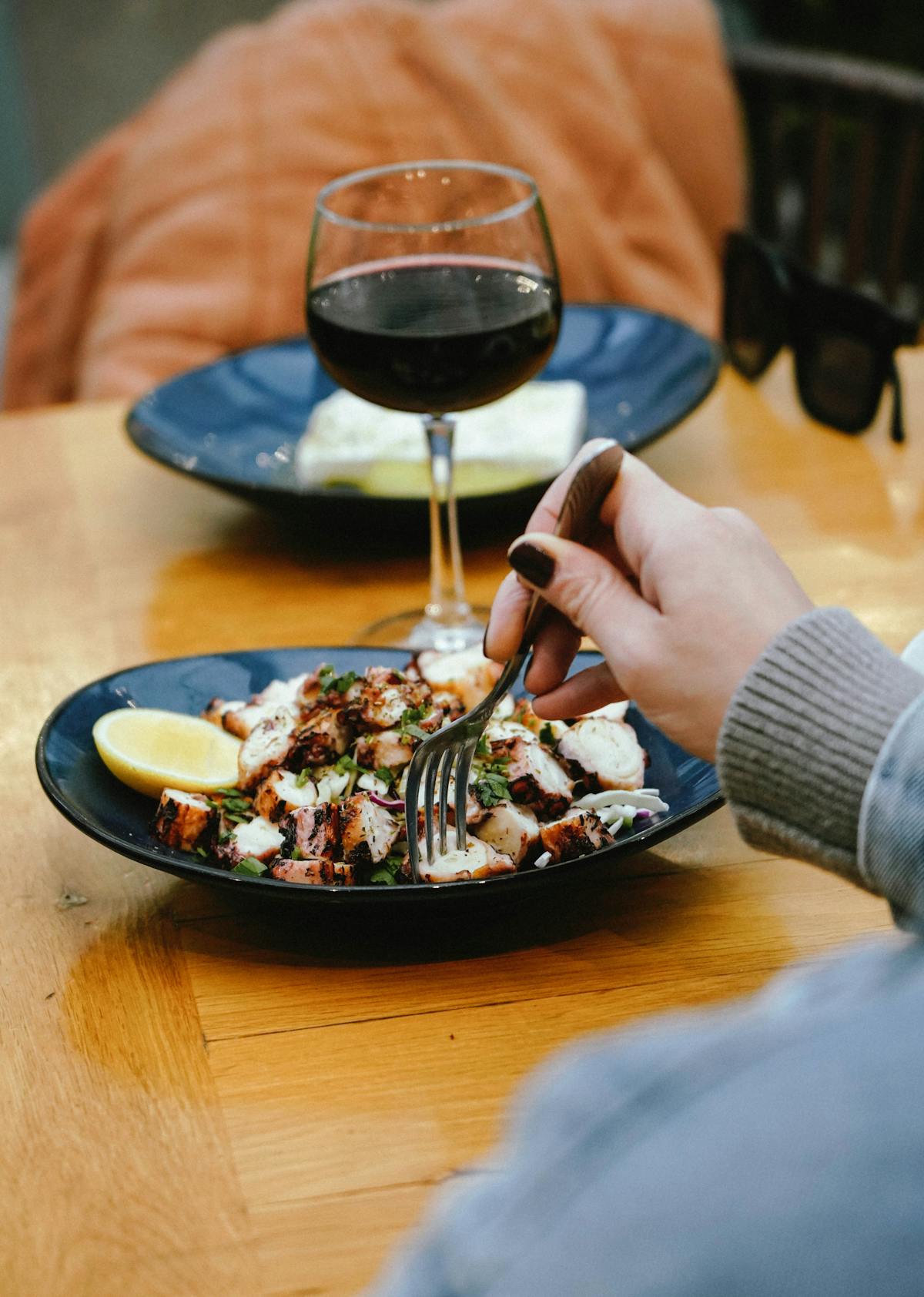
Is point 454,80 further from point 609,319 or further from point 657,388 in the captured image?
point 657,388

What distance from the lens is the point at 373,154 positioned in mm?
2482

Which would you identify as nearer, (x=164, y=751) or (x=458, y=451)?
(x=164, y=751)

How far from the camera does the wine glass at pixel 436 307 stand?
3.30 feet

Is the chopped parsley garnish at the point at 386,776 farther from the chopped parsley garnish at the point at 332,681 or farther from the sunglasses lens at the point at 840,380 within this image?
the sunglasses lens at the point at 840,380

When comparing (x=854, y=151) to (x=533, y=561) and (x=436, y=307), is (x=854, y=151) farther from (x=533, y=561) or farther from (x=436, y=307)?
(x=533, y=561)

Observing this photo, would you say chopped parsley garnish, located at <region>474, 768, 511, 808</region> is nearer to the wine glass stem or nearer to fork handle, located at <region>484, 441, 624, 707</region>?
fork handle, located at <region>484, 441, 624, 707</region>

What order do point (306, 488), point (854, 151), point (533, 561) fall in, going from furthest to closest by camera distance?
point (854, 151) → point (306, 488) → point (533, 561)

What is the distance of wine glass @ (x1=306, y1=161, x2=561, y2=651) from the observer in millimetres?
1005

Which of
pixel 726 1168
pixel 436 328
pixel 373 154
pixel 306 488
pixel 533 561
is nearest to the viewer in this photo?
pixel 726 1168

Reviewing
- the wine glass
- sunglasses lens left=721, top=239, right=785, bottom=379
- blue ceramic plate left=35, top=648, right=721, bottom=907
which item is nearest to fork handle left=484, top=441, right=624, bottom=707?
blue ceramic plate left=35, top=648, right=721, bottom=907

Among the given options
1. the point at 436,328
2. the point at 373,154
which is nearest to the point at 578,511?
the point at 436,328

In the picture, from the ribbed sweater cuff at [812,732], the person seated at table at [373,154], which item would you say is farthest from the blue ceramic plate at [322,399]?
the person seated at table at [373,154]

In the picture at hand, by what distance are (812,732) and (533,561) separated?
0.17m

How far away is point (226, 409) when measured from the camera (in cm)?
141
